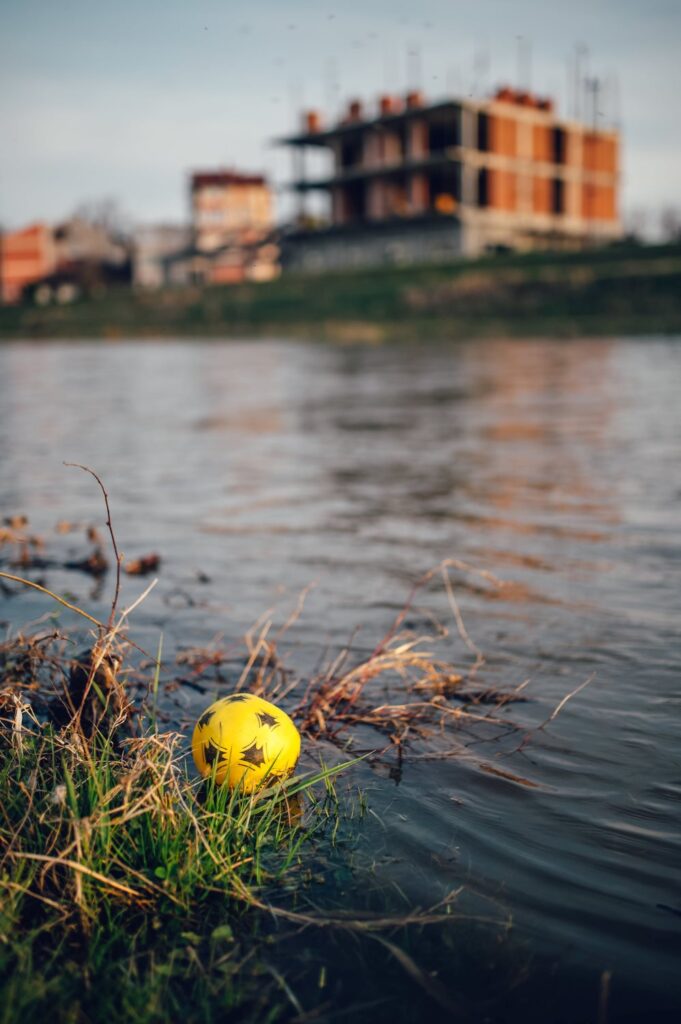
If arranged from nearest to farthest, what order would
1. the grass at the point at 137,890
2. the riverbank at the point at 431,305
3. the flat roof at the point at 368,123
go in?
the grass at the point at 137,890 < the riverbank at the point at 431,305 < the flat roof at the point at 368,123

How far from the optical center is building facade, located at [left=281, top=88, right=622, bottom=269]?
5659 centimetres

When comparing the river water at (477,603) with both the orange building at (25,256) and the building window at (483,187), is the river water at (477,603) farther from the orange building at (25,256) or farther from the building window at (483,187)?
the orange building at (25,256)

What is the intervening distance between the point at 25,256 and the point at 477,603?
93291 millimetres

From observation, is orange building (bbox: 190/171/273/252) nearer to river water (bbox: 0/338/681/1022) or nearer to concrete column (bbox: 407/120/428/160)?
concrete column (bbox: 407/120/428/160)

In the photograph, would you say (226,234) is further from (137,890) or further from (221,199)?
(137,890)

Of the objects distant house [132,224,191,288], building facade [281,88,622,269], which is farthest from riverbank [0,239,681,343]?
distant house [132,224,191,288]

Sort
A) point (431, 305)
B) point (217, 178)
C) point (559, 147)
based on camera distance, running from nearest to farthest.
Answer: point (431, 305) < point (559, 147) < point (217, 178)

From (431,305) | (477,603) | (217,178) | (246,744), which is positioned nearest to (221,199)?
(217,178)

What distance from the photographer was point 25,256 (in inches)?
3588

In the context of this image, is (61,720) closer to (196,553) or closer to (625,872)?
(625,872)

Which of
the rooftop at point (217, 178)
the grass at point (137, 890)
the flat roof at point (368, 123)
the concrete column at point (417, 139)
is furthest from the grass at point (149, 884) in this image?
the rooftop at point (217, 178)

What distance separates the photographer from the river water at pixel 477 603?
105 inches

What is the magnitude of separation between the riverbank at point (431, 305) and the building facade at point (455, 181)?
1006 cm

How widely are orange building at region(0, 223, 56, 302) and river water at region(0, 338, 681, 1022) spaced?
79.4 meters
